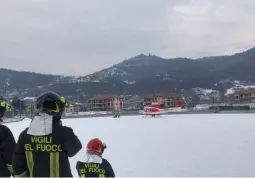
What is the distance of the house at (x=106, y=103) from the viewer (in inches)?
3487

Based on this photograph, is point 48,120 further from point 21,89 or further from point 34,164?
point 21,89

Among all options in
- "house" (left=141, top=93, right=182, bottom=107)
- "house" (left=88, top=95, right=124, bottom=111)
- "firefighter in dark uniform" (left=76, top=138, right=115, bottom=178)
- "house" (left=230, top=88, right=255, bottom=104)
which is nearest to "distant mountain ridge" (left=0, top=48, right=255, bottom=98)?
"house" (left=88, top=95, right=124, bottom=111)

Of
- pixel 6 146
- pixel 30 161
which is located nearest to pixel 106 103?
pixel 6 146

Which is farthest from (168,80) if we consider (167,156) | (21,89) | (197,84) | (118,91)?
(167,156)

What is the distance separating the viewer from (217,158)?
777cm

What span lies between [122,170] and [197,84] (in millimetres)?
137250

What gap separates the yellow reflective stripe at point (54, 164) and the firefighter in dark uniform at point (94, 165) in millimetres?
736

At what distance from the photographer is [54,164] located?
7.54 ft

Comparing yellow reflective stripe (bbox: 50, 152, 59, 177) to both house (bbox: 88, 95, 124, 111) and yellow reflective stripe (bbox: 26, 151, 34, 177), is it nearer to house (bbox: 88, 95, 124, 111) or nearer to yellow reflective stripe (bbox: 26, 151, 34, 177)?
yellow reflective stripe (bbox: 26, 151, 34, 177)

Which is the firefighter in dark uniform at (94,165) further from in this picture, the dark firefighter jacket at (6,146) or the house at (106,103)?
the house at (106,103)

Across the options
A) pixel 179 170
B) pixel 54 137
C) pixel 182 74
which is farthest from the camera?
pixel 182 74

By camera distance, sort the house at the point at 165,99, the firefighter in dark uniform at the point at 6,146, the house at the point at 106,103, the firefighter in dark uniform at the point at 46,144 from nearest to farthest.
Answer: the firefighter in dark uniform at the point at 46,144 → the firefighter in dark uniform at the point at 6,146 → the house at the point at 165,99 → the house at the point at 106,103

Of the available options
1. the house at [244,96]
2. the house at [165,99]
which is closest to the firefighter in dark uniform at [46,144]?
the house at [165,99]

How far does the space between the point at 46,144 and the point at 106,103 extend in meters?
87.8
